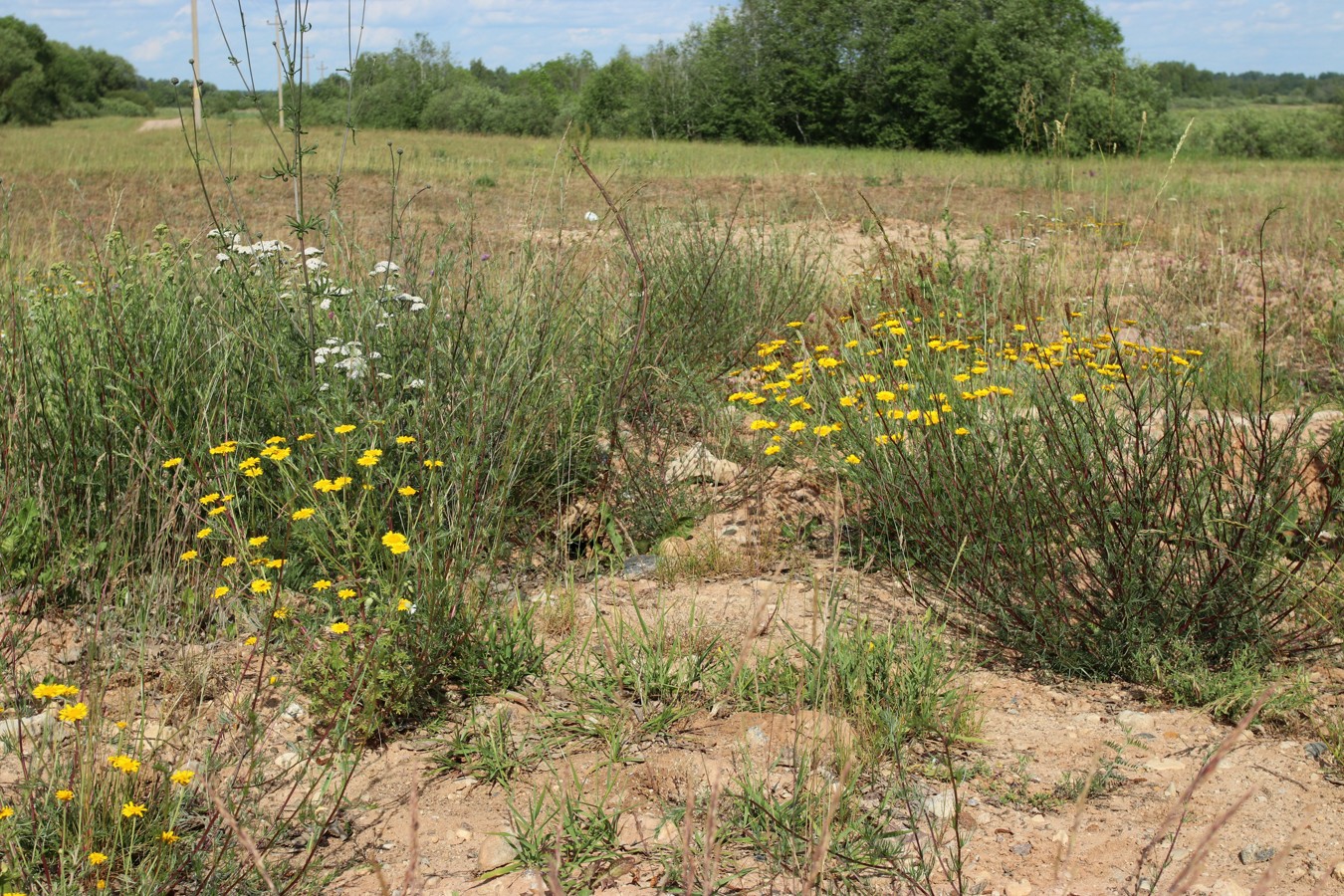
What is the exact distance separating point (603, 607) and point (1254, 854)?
183cm

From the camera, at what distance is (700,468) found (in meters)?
4.05

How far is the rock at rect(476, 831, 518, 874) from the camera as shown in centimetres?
204

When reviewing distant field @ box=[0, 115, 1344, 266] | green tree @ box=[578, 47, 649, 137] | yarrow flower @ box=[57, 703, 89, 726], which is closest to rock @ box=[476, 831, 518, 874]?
yarrow flower @ box=[57, 703, 89, 726]

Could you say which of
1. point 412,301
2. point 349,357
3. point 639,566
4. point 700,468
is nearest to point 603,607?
point 639,566

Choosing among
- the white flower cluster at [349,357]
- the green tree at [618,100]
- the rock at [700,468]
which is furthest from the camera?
the green tree at [618,100]

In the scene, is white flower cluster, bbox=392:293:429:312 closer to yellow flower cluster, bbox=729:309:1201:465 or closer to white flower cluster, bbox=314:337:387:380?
white flower cluster, bbox=314:337:387:380

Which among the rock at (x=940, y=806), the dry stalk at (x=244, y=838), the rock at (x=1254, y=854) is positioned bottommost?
the rock at (x=940, y=806)

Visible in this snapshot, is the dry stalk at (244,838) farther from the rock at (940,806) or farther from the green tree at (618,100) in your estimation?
the green tree at (618,100)

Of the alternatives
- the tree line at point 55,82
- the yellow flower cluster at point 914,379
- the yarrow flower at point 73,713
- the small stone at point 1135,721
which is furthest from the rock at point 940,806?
the tree line at point 55,82

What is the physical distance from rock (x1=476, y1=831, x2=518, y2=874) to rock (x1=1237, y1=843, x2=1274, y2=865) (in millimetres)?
1459

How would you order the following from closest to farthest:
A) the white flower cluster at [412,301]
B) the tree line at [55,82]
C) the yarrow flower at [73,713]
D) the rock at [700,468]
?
the yarrow flower at [73,713] → the white flower cluster at [412,301] → the rock at [700,468] → the tree line at [55,82]

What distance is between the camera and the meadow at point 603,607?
203 centimetres

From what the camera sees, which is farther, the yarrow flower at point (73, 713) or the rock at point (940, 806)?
the rock at point (940, 806)

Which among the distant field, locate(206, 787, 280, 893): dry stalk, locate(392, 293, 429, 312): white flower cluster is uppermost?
the distant field
